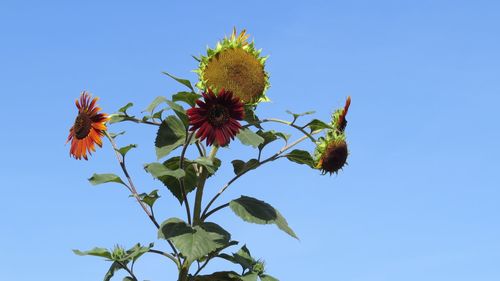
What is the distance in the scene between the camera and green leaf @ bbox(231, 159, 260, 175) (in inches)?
242

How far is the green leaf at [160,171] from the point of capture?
530cm

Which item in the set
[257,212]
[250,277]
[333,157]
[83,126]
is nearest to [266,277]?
[250,277]

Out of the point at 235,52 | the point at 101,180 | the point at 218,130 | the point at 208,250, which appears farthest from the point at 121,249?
the point at 235,52

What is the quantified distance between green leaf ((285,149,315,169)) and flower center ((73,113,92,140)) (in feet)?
5.23

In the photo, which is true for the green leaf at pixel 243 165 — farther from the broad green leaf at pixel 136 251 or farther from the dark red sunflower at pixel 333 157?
the broad green leaf at pixel 136 251

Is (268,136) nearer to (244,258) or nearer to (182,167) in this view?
(182,167)

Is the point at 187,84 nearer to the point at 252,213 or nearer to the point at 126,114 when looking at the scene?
the point at 126,114

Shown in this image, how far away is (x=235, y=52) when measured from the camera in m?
5.78

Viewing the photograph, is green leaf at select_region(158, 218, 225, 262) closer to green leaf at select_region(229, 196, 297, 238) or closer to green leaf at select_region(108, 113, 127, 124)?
green leaf at select_region(229, 196, 297, 238)

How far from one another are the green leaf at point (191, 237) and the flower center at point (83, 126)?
1007 mm

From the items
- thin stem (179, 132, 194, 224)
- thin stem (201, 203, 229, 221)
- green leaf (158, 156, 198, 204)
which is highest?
green leaf (158, 156, 198, 204)

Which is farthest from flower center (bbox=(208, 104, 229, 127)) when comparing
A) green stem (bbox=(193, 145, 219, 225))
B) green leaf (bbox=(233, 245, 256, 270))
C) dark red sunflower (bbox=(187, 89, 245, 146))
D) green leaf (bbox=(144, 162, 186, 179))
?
green leaf (bbox=(233, 245, 256, 270))

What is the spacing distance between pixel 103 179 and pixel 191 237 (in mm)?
961

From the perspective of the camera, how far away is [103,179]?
604 cm
